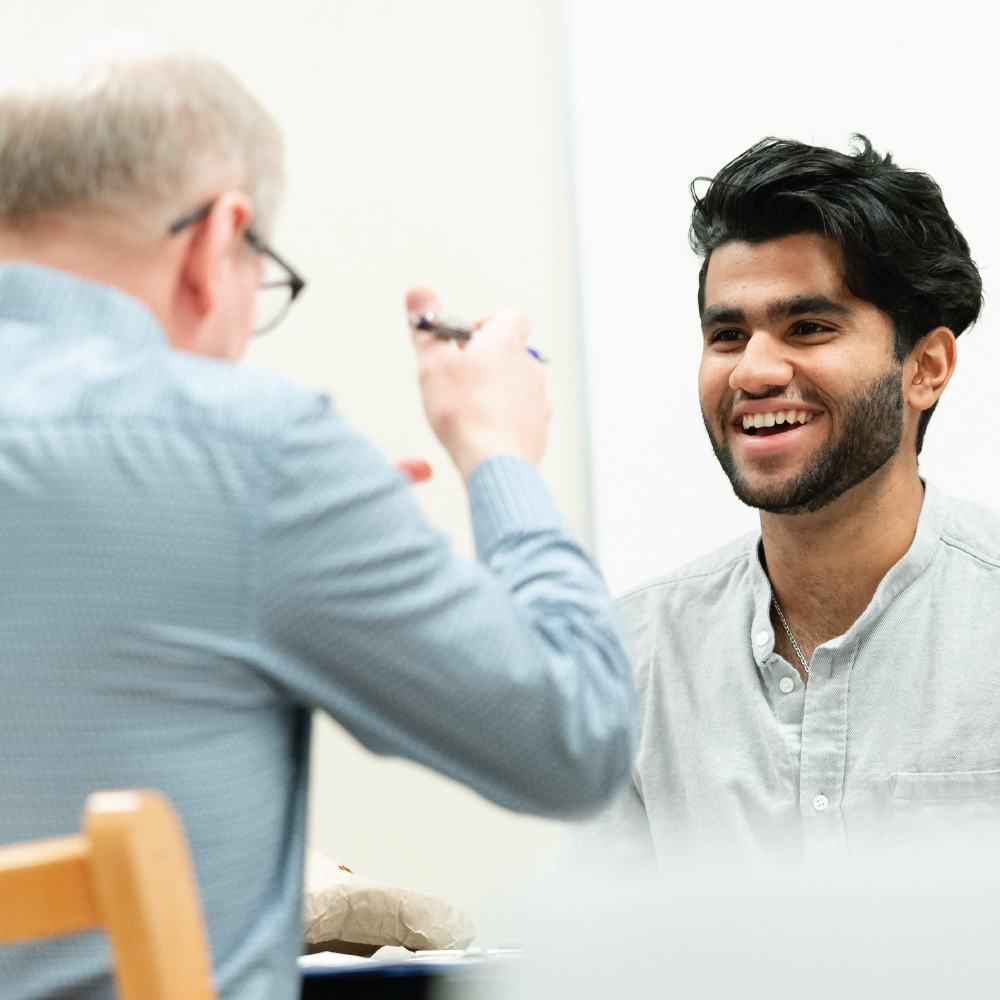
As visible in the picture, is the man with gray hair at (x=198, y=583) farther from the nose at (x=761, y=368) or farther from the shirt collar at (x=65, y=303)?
the nose at (x=761, y=368)

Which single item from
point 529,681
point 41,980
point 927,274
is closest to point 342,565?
point 529,681

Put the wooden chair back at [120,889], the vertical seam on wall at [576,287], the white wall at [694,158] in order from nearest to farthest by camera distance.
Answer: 1. the wooden chair back at [120,889]
2. the white wall at [694,158]
3. the vertical seam on wall at [576,287]

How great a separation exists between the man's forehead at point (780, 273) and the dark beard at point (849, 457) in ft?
0.38

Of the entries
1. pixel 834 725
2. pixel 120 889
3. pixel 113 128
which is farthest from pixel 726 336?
pixel 120 889

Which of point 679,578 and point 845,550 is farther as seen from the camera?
point 679,578

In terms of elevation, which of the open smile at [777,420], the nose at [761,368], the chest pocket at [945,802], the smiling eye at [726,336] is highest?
the smiling eye at [726,336]

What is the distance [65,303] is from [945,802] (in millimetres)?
993

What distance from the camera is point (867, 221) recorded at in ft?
4.65

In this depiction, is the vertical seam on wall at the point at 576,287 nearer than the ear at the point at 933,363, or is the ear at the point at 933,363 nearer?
the ear at the point at 933,363

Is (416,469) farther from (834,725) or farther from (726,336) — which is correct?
(726,336)

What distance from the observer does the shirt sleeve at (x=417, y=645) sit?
1.78ft

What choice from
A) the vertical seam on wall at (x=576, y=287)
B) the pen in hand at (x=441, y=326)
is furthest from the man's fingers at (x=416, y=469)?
the vertical seam on wall at (x=576, y=287)

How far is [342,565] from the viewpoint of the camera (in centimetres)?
54

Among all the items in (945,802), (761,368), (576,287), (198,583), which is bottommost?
(945,802)
